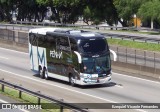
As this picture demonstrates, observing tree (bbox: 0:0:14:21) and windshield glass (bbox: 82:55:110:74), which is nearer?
windshield glass (bbox: 82:55:110:74)

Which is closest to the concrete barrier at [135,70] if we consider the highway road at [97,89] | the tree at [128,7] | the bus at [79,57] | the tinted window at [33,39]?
the highway road at [97,89]

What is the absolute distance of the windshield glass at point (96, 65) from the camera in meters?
26.9

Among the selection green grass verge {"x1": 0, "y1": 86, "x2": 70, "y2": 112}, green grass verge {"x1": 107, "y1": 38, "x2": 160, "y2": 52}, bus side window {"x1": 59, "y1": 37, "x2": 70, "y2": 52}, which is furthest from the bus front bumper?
green grass verge {"x1": 107, "y1": 38, "x2": 160, "y2": 52}

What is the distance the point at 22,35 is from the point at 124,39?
38.0 ft

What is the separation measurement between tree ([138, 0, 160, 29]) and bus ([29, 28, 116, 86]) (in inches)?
1353

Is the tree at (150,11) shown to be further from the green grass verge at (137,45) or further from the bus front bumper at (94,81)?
the bus front bumper at (94,81)

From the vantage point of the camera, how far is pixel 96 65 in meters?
27.2

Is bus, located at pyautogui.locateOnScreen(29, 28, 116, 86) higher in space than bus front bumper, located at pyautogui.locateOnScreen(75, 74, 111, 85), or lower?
higher

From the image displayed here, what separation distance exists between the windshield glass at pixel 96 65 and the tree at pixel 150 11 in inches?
1397

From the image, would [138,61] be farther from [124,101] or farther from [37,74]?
[124,101]

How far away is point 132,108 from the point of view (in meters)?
20.4

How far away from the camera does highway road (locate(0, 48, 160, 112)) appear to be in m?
23.3

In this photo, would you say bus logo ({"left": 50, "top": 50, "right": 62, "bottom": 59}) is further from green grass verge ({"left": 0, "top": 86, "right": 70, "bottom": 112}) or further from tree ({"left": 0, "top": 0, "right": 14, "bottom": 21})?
tree ({"left": 0, "top": 0, "right": 14, "bottom": 21})

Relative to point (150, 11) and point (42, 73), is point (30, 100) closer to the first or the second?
point (42, 73)
